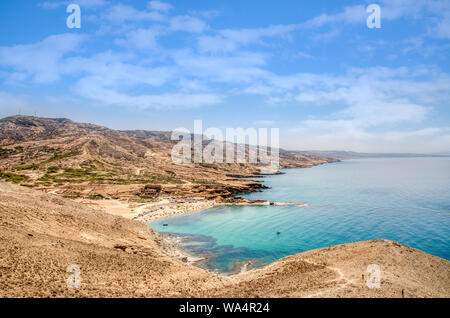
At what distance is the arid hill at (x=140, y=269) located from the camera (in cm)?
1404

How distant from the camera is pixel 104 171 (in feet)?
296

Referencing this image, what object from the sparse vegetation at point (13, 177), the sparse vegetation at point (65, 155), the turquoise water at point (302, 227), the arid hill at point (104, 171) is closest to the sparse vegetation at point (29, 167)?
the arid hill at point (104, 171)

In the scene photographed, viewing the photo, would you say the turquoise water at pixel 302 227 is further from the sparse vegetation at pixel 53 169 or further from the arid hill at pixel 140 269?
the sparse vegetation at pixel 53 169

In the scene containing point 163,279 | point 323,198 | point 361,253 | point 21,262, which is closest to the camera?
point 21,262

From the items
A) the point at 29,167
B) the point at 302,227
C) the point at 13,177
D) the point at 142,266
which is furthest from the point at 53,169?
the point at 302,227

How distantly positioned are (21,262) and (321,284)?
1898 cm

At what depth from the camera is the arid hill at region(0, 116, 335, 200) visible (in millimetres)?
69375

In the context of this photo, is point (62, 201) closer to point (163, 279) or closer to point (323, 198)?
point (163, 279)

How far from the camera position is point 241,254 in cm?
3391

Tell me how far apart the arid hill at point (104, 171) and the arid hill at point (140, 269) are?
4184 cm

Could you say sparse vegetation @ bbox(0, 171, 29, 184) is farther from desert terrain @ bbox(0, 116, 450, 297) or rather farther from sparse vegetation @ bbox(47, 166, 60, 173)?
desert terrain @ bbox(0, 116, 450, 297)

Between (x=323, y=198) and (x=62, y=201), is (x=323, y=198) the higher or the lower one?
the lower one
